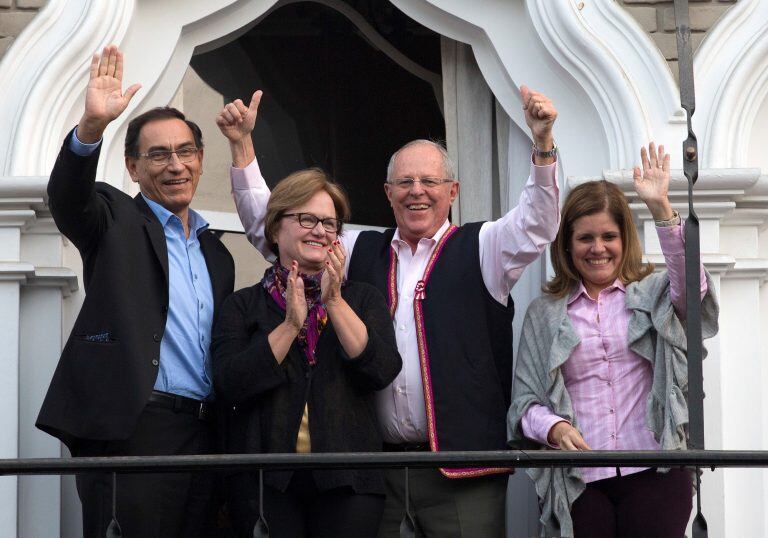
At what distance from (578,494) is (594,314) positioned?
1.87 feet

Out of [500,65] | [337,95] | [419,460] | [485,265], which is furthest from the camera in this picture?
[337,95]

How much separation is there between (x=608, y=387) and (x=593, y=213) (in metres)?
0.54

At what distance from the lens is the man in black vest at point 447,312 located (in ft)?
15.1

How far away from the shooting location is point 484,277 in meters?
4.80

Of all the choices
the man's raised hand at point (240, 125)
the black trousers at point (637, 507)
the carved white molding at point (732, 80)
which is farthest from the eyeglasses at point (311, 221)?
the carved white molding at point (732, 80)

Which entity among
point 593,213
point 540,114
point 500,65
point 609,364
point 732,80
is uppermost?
point 500,65

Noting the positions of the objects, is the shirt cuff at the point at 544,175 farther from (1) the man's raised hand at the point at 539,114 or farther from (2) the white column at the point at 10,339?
(2) the white column at the point at 10,339

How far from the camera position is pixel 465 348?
4.69 m

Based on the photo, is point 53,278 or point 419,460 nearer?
point 419,460

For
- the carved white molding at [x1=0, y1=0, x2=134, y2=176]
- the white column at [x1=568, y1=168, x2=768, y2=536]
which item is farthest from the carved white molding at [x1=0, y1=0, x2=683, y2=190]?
the white column at [x1=568, y1=168, x2=768, y2=536]

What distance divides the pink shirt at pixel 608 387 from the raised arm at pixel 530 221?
0.27 metres

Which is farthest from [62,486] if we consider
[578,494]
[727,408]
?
[727,408]

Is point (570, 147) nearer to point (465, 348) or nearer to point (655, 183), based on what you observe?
point (655, 183)

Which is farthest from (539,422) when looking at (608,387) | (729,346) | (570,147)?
(570,147)
